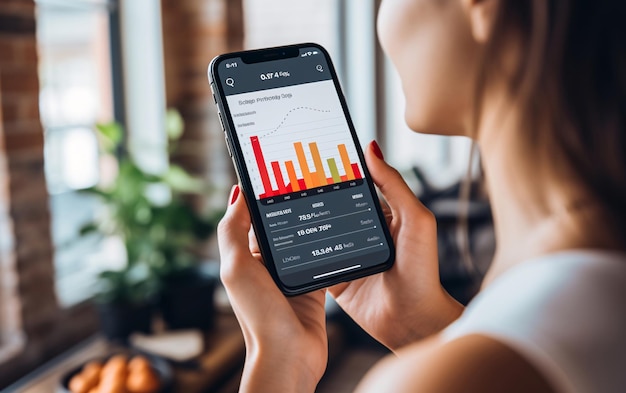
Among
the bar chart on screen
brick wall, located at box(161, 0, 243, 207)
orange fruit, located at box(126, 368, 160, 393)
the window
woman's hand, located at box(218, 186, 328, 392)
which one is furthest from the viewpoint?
brick wall, located at box(161, 0, 243, 207)

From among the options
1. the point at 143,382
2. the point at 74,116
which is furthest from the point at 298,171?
the point at 74,116

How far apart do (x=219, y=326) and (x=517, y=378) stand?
66.5 inches

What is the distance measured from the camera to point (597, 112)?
1.36ft

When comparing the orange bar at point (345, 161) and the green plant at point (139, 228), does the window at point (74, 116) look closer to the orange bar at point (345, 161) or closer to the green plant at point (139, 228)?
the green plant at point (139, 228)

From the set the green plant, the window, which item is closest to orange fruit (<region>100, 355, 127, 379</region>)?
the green plant

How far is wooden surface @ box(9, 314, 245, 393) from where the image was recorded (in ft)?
5.32

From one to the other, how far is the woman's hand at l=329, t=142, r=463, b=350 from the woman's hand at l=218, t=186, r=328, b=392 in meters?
0.09

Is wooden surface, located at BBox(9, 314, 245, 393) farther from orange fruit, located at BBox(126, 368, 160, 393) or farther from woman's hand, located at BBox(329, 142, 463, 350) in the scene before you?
woman's hand, located at BBox(329, 142, 463, 350)

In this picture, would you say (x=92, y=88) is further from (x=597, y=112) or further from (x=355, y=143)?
(x=597, y=112)

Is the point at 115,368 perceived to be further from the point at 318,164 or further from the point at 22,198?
the point at 318,164

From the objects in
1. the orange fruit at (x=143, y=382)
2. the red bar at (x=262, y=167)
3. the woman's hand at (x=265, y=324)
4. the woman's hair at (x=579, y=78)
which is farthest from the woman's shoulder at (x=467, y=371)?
the orange fruit at (x=143, y=382)

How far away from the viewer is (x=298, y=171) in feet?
2.52

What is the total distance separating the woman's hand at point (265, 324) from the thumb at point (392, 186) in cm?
16

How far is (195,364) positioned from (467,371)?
4.64ft
